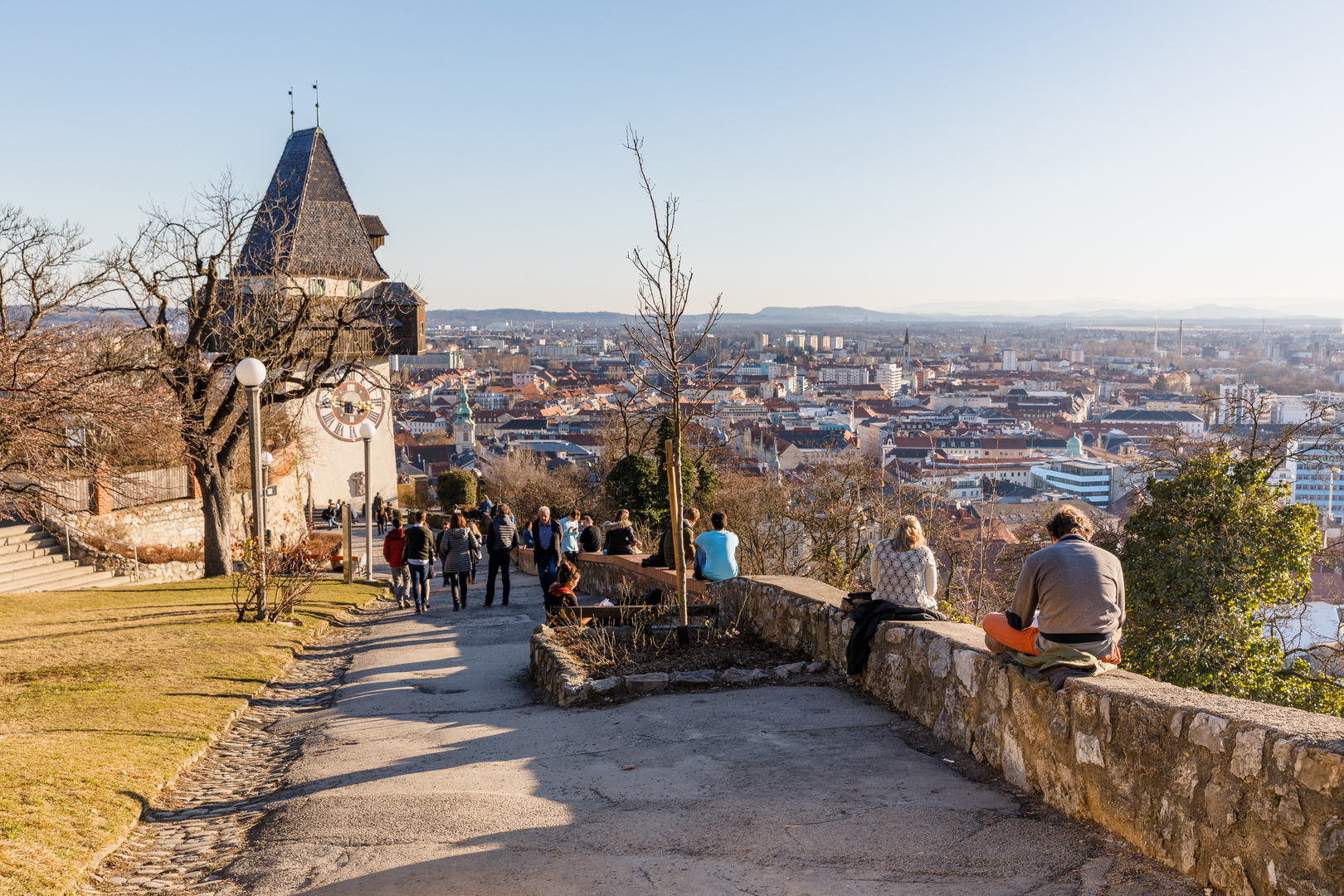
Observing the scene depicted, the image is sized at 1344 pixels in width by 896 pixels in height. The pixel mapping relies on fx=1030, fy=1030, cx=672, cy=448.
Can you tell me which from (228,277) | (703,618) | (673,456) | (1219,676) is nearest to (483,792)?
(673,456)

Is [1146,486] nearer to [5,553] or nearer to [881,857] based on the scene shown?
[881,857]

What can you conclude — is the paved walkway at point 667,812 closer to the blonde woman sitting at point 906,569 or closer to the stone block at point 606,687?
the stone block at point 606,687

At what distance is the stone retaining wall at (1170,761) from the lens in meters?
3.34

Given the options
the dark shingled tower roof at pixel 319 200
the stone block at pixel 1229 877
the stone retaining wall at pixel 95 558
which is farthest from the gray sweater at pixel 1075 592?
the dark shingled tower roof at pixel 319 200

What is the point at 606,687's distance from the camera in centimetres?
756

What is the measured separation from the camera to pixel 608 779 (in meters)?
5.68

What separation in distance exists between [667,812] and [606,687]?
2526 millimetres

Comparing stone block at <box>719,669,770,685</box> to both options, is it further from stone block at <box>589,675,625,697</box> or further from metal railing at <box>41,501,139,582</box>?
metal railing at <box>41,501,139,582</box>

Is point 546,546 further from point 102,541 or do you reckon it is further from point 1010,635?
point 102,541

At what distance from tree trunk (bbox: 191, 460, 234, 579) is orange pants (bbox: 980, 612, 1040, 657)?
16170 mm

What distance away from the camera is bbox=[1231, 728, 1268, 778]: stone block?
352 centimetres

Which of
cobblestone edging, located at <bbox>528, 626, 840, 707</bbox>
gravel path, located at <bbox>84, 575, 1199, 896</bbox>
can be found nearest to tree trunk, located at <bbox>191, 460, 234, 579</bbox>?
gravel path, located at <bbox>84, 575, 1199, 896</bbox>

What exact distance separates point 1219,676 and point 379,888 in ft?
44.8

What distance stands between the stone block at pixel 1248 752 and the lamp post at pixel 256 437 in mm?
10534
